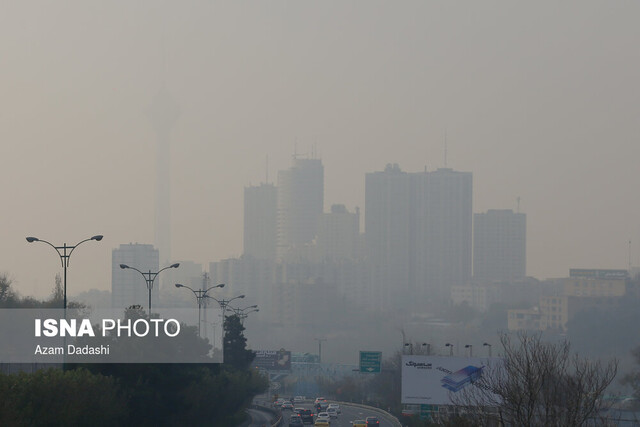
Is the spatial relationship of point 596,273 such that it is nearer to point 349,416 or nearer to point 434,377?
point 349,416

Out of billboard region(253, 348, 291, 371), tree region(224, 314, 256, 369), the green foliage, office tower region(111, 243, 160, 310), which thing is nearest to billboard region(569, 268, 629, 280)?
office tower region(111, 243, 160, 310)

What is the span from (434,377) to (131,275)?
126m

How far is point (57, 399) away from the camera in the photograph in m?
28.2

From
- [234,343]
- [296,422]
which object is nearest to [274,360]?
[234,343]

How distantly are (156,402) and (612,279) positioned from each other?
12283 centimetres

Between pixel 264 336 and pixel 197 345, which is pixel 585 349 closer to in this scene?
pixel 264 336

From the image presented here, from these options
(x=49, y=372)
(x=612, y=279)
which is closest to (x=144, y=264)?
(x=612, y=279)

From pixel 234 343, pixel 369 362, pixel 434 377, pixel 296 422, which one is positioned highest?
pixel 434 377

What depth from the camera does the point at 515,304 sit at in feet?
538

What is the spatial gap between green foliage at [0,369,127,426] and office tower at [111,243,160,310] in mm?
132938

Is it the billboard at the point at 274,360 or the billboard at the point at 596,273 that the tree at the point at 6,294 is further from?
the billboard at the point at 596,273

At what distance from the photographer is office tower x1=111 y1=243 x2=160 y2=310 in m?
168

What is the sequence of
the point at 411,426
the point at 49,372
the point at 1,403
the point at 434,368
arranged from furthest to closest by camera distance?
the point at 411,426
the point at 434,368
the point at 49,372
the point at 1,403

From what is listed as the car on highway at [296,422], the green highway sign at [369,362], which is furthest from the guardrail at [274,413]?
the green highway sign at [369,362]
